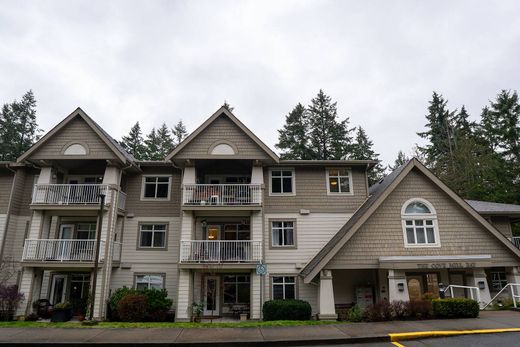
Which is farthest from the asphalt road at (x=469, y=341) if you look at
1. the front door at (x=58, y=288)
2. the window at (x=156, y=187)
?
the front door at (x=58, y=288)

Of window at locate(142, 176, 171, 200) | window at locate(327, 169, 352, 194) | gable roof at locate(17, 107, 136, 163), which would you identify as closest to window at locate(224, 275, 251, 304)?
window at locate(142, 176, 171, 200)

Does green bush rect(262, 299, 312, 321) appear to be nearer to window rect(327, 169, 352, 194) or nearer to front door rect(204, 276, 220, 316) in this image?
front door rect(204, 276, 220, 316)

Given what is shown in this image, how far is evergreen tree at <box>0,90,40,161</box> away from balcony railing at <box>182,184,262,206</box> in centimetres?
2797

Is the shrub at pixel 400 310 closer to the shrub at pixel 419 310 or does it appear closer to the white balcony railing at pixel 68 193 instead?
the shrub at pixel 419 310

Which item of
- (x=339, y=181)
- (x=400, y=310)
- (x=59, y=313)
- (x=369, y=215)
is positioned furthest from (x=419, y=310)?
(x=59, y=313)

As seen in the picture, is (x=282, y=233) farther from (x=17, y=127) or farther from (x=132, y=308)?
(x=17, y=127)

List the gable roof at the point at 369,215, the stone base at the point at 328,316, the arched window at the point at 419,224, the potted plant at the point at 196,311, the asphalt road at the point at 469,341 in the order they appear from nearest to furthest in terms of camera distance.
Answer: the asphalt road at the point at 469,341
the stone base at the point at 328,316
the gable roof at the point at 369,215
the potted plant at the point at 196,311
the arched window at the point at 419,224

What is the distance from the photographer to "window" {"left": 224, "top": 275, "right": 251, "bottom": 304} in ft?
55.7

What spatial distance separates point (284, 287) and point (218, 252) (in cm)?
393

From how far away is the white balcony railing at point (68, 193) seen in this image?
653 inches

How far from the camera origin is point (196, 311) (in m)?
15.0

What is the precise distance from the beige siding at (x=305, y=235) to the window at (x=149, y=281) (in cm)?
580

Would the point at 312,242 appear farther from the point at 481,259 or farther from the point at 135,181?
the point at 135,181

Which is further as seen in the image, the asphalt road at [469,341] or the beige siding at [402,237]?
the beige siding at [402,237]
